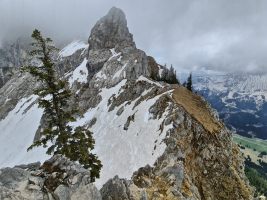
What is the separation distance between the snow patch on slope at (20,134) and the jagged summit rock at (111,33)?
27397mm

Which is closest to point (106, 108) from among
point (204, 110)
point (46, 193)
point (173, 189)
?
point (204, 110)

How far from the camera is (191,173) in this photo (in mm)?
51688

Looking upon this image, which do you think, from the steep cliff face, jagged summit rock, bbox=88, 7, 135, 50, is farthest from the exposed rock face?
jagged summit rock, bbox=88, 7, 135, 50

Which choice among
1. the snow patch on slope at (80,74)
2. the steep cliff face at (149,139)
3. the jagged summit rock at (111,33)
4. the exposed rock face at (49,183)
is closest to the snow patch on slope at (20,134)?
the steep cliff face at (149,139)

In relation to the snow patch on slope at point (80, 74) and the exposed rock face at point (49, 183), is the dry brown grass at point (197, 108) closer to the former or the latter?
the exposed rock face at point (49, 183)

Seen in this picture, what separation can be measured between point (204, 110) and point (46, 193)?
50358 mm

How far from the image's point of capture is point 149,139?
195 ft

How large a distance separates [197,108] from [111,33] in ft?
244

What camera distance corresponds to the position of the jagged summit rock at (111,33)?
131250mm

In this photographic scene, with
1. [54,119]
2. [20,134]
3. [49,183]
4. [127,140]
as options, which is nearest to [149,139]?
[127,140]

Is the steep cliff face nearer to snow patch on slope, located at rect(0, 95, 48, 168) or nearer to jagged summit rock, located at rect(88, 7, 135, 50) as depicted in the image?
snow patch on slope, located at rect(0, 95, 48, 168)

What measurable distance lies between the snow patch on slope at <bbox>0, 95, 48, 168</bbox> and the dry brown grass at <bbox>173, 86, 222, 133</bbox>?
28917 millimetres

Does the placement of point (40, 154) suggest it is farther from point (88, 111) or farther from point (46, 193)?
point (46, 193)

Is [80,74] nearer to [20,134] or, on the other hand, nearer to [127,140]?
[20,134]
